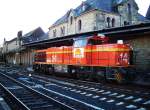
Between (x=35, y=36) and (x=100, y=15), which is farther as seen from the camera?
(x=35, y=36)

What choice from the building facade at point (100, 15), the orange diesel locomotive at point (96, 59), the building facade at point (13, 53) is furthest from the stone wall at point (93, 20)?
the orange diesel locomotive at point (96, 59)

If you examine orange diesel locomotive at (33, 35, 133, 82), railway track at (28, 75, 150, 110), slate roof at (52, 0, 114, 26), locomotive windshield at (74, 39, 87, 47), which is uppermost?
slate roof at (52, 0, 114, 26)

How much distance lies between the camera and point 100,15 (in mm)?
47312

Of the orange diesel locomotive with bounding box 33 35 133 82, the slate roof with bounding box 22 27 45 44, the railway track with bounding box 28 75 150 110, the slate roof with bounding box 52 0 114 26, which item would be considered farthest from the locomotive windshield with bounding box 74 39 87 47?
the slate roof with bounding box 22 27 45 44

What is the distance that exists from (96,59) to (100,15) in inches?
1207

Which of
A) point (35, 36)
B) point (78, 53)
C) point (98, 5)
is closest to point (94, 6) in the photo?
point (98, 5)

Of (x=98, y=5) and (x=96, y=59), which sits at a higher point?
(x=98, y=5)

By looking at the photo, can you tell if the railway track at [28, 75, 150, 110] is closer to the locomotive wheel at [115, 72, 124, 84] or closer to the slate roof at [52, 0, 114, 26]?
the locomotive wheel at [115, 72, 124, 84]

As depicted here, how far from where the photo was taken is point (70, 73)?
70.3 feet

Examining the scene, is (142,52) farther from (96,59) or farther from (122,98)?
(122,98)

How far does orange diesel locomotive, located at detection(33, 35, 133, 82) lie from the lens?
16344 millimetres

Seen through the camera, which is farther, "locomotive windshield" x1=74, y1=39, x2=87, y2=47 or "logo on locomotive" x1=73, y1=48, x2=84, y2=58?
"logo on locomotive" x1=73, y1=48, x2=84, y2=58

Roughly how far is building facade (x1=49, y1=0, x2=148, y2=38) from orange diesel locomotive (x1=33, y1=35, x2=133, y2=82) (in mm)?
25210

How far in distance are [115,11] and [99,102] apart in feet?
137
